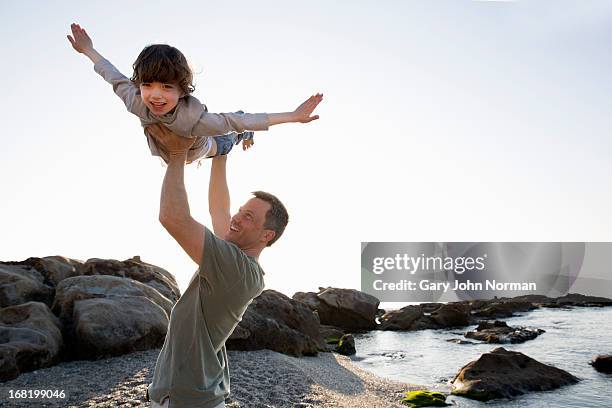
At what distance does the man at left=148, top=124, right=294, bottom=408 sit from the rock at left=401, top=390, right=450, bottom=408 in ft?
35.0

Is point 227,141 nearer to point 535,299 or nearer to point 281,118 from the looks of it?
point 281,118

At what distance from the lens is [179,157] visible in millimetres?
3385

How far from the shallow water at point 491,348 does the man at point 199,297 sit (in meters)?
11.9

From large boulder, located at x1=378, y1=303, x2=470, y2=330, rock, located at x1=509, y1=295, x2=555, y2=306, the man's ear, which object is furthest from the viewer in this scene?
rock, located at x1=509, y1=295, x2=555, y2=306

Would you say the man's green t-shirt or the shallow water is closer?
the man's green t-shirt

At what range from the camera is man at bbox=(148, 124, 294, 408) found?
319cm

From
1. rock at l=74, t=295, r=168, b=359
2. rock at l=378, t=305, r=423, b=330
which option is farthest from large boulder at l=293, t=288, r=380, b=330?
rock at l=74, t=295, r=168, b=359

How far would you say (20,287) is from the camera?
12148 millimetres

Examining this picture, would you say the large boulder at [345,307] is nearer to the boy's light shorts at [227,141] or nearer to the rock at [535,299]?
the boy's light shorts at [227,141]

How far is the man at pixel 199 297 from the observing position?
3.19m

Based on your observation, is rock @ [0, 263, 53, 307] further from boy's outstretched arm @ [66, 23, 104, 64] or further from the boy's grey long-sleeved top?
the boy's grey long-sleeved top

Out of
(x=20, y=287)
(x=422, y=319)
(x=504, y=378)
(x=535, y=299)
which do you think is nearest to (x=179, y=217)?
(x=20, y=287)

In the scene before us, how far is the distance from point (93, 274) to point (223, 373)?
10738mm

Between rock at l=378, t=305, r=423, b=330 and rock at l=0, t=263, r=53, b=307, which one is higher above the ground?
rock at l=0, t=263, r=53, b=307
